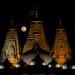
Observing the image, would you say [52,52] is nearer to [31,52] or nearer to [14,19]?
[31,52]

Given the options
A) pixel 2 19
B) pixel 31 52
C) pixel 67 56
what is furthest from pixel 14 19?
pixel 67 56

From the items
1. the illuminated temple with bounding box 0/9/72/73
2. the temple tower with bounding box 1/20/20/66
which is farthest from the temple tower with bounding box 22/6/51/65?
the temple tower with bounding box 1/20/20/66

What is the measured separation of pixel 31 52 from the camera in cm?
3309

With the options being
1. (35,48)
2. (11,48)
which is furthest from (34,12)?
(11,48)

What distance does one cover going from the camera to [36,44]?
111 feet

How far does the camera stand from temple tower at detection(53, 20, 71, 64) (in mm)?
33184

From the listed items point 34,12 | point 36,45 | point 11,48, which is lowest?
point 11,48

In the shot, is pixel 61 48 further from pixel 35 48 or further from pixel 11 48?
pixel 11 48

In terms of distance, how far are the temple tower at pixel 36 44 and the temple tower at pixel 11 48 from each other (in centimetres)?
69

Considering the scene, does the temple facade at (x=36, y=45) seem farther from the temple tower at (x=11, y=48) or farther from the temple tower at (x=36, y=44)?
the temple tower at (x=11, y=48)

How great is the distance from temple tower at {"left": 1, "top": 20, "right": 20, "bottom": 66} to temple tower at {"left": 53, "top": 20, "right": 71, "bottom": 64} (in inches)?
129

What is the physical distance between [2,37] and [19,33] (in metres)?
1.51

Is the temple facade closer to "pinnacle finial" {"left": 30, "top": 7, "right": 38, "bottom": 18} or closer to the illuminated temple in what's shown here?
the illuminated temple

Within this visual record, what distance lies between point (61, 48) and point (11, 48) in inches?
171
